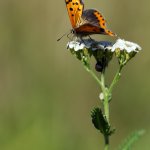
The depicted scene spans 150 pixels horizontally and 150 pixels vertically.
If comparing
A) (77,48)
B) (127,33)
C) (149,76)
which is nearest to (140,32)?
(127,33)

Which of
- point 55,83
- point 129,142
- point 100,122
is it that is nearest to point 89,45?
point 100,122

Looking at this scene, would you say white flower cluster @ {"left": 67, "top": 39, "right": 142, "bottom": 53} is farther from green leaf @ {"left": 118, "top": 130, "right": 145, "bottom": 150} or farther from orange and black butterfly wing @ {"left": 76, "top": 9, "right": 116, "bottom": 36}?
green leaf @ {"left": 118, "top": 130, "right": 145, "bottom": 150}

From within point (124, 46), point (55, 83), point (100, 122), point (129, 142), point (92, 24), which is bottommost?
point (55, 83)

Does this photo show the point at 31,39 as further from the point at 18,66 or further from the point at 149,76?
the point at 149,76

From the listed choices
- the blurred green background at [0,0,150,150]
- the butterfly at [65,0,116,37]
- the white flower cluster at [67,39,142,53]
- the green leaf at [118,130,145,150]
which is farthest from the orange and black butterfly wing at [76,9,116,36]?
Answer: the blurred green background at [0,0,150,150]

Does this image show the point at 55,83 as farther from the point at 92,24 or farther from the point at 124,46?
the point at 92,24
